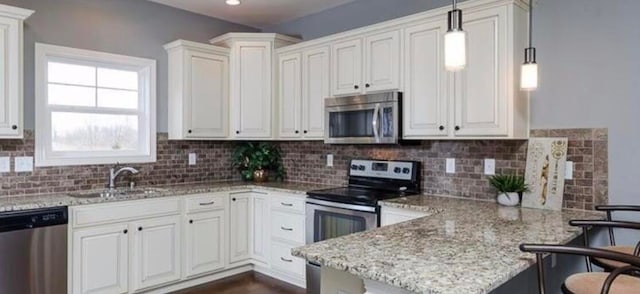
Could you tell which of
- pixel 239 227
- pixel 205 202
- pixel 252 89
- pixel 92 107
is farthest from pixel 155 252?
Result: pixel 252 89

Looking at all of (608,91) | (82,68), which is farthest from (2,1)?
(608,91)

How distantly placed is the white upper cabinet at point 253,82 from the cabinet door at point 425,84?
1476 mm

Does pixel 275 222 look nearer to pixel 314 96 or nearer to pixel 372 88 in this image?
pixel 314 96

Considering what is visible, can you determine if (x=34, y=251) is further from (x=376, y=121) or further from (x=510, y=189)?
(x=510, y=189)

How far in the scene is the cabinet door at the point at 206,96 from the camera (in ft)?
13.1

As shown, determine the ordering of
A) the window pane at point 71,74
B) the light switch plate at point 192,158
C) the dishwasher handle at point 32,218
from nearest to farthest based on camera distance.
A: the dishwasher handle at point 32,218, the window pane at point 71,74, the light switch plate at point 192,158

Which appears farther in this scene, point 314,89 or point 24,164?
point 314,89

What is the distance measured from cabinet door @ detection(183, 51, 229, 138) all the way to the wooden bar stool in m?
3.18

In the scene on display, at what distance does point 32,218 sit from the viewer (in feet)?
9.09

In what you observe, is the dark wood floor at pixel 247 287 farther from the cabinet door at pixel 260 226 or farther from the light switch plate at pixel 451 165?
the light switch plate at pixel 451 165

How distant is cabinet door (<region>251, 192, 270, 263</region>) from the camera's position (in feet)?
12.9

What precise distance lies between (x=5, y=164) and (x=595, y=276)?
381cm

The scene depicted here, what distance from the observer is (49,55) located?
340cm

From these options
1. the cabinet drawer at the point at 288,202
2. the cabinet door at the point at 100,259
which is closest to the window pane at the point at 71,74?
the cabinet door at the point at 100,259
